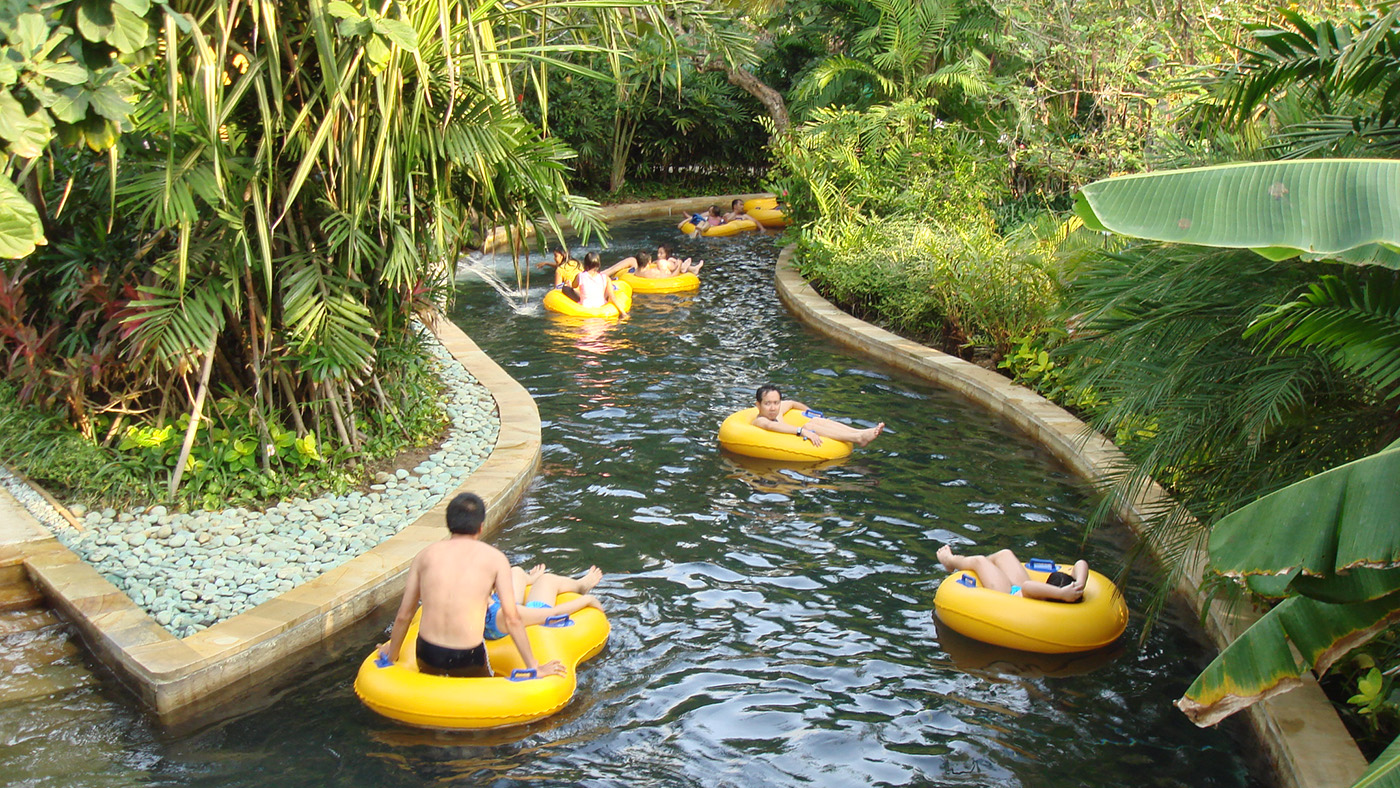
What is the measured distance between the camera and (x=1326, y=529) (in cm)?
328

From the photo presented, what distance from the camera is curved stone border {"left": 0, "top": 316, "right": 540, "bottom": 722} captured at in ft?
17.0

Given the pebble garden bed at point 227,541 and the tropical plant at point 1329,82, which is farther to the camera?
the pebble garden bed at point 227,541

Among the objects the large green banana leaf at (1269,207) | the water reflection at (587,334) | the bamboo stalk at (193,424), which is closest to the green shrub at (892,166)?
the water reflection at (587,334)

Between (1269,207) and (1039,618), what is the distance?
3.14 m

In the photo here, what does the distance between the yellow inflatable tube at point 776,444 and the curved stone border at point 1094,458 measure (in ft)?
5.80

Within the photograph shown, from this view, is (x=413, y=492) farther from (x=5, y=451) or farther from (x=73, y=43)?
(x=73, y=43)

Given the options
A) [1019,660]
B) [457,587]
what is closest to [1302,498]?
[1019,660]

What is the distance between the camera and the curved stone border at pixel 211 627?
519 centimetres

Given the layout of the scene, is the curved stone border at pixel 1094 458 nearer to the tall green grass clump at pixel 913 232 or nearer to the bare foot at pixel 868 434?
the tall green grass clump at pixel 913 232

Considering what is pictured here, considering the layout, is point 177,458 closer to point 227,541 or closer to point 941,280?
point 227,541

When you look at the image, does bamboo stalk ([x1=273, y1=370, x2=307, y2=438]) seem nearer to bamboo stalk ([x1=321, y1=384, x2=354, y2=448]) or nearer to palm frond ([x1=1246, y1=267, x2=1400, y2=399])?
bamboo stalk ([x1=321, y1=384, x2=354, y2=448])

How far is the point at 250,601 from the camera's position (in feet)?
19.2

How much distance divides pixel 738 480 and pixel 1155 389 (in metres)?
3.75

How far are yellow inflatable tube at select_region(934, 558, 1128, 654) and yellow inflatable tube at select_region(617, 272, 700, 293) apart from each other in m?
9.86
